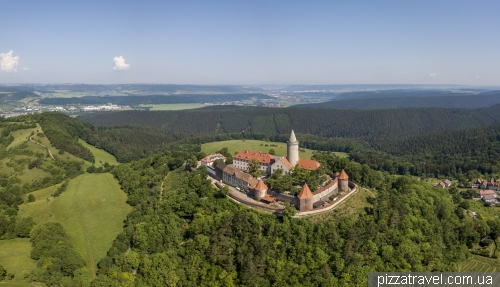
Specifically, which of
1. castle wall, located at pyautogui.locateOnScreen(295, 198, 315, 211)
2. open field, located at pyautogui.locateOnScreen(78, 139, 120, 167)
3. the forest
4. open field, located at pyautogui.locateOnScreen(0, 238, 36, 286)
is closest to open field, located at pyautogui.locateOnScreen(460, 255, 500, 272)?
the forest

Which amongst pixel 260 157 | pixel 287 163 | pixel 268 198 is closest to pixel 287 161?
pixel 287 163

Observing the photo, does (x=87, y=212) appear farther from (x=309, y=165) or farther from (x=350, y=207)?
(x=350, y=207)

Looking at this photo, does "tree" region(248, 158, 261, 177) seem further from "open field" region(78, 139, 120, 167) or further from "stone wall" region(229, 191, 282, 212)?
"open field" region(78, 139, 120, 167)

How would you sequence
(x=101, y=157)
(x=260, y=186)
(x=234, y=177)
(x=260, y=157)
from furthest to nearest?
1. (x=101, y=157)
2. (x=260, y=157)
3. (x=234, y=177)
4. (x=260, y=186)

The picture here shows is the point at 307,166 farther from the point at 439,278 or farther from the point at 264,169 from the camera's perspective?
the point at 439,278

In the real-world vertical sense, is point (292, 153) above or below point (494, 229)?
above

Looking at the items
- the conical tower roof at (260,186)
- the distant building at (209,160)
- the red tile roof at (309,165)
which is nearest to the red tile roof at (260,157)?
the red tile roof at (309,165)

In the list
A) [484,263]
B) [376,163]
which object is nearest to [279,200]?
[484,263]
